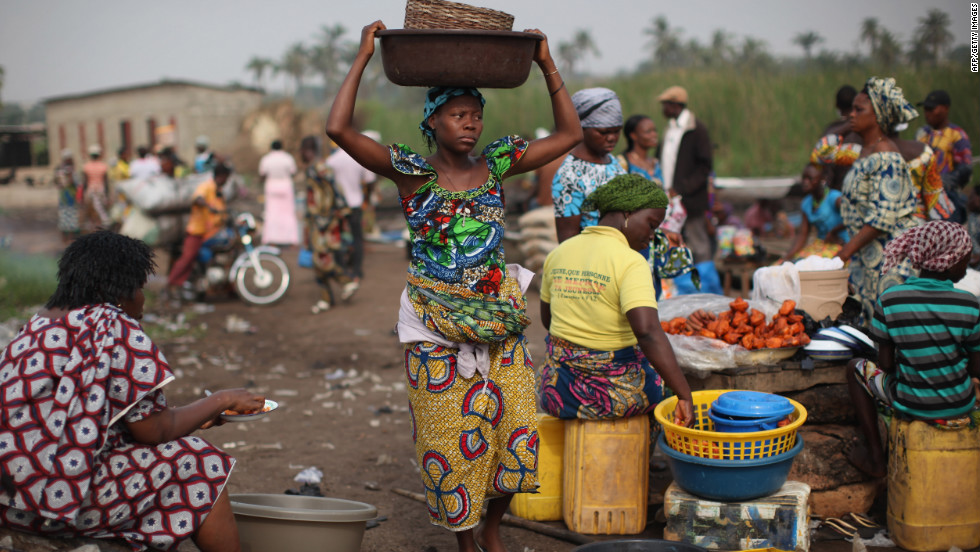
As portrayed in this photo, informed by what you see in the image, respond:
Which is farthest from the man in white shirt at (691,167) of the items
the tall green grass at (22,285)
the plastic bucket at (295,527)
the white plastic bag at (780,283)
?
the tall green grass at (22,285)

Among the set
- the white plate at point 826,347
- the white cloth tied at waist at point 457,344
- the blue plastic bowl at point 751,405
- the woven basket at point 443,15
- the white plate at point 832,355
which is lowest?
the blue plastic bowl at point 751,405

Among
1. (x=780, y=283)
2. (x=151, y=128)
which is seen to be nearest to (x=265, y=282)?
(x=780, y=283)

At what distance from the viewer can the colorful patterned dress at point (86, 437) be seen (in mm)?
2623

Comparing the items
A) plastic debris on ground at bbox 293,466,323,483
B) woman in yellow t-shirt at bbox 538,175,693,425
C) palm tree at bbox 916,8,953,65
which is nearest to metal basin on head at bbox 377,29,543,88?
woman in yellow t-shirt at bbox 538,175,693,425

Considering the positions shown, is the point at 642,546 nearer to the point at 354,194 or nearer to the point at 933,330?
the point at 933,330

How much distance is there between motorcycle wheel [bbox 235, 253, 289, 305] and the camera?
10430mm

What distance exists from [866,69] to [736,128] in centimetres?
384

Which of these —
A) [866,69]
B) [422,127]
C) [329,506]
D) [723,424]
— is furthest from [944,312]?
[866,69]

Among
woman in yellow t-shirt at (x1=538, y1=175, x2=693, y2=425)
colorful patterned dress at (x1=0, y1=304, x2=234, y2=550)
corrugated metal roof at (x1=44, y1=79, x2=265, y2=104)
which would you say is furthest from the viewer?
corrugated metal roof at (x1=44, y1=79, x2=265, y2=104)

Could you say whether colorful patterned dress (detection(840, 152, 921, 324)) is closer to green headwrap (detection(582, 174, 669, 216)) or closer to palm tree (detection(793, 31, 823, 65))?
green headwrap (detection(582, 174, 669, 216))

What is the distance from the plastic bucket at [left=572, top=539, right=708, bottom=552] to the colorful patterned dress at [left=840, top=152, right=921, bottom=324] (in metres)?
2.31

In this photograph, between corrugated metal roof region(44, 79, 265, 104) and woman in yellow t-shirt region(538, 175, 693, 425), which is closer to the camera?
woman in yellow t-shirt region(538, 175, 693, 425)

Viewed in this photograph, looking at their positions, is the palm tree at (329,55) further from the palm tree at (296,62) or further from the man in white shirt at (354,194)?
the man in white shirt at (354,194)

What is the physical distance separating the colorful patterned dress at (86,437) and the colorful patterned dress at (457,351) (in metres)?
0.95
